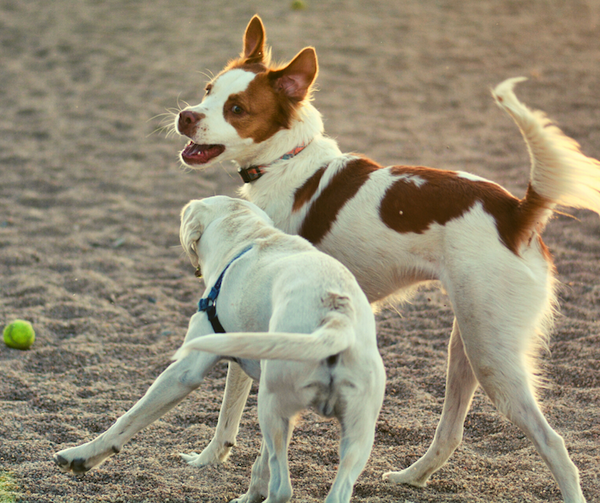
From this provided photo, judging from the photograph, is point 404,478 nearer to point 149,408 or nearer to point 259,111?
point 149,408

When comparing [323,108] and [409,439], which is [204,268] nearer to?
[409,439]

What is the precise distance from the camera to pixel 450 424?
3.36 m

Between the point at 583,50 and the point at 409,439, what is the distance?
1056cm

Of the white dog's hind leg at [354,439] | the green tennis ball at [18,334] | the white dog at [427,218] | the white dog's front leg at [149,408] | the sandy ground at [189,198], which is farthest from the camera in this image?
the green tennis ball at [18,334]

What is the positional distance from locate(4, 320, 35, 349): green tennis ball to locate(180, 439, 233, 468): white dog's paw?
1718 mm

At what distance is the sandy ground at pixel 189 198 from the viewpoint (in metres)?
3.40

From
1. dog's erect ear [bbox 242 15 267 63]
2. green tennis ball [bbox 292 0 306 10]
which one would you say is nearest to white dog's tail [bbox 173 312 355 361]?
dog's erect ear [bbox 242 15 267 63]

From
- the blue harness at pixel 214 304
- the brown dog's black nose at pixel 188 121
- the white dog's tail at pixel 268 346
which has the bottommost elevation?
the blue harness at pixel 214 304

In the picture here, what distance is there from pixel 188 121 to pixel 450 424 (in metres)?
1.98

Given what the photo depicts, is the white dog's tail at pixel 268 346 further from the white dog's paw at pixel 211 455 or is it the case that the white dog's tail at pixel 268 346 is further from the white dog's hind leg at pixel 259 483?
the white dog's paw at pixel 211 455

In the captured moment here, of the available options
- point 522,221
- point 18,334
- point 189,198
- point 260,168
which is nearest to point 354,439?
point 522,221

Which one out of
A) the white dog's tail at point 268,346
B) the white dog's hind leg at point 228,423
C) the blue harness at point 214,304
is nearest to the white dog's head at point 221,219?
the blue harness at point 214,304

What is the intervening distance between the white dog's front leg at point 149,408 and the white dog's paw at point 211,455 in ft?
2.37

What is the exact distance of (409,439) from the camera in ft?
12.1
